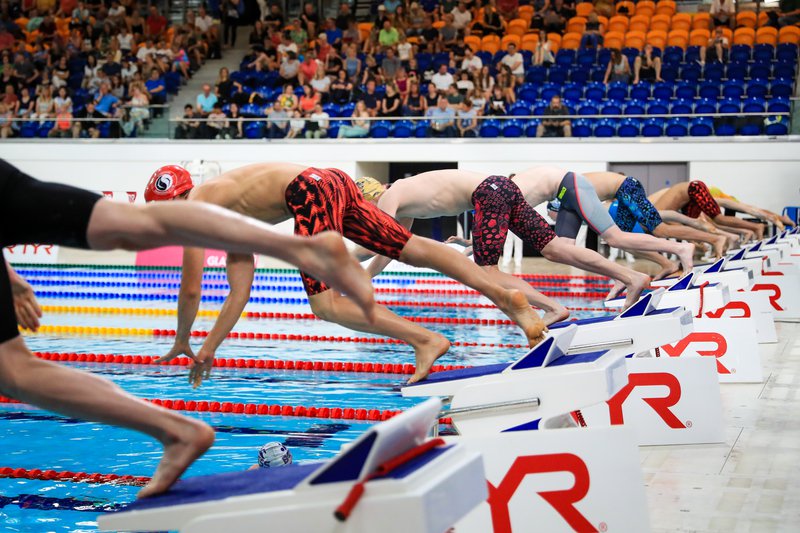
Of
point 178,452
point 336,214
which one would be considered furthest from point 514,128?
point 178,452

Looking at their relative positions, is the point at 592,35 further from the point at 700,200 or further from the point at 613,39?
the point at 700,200

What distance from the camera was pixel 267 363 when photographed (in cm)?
669

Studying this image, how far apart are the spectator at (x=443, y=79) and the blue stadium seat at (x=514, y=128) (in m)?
1.28

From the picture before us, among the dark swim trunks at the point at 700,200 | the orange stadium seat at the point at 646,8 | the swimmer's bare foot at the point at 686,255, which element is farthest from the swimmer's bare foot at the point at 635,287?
the orange stadium seat at the point at 646,8

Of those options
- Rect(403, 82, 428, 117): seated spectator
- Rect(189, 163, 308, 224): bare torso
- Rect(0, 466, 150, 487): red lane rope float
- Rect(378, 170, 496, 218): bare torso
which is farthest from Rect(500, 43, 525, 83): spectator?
Rect(0, 466, 150, 487): red lane rope float

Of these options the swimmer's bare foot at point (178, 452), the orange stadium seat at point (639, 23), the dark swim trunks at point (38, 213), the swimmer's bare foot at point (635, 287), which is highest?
the orange stadium seat at point (639, 23)

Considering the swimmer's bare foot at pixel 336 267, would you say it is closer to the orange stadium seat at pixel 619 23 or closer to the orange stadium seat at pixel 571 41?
the orange stadium seat at pixel 571 41

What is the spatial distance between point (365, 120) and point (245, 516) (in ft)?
48.4

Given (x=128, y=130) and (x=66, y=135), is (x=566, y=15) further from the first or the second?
(x=66, y=135)

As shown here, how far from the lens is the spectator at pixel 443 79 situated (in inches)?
652

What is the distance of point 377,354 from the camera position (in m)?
7.10

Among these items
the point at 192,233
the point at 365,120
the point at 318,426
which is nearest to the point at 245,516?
the point at 192,233

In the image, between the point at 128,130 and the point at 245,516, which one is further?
the point at 128,130

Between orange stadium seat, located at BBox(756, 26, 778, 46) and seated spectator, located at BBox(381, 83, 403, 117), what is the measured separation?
6498 mm
